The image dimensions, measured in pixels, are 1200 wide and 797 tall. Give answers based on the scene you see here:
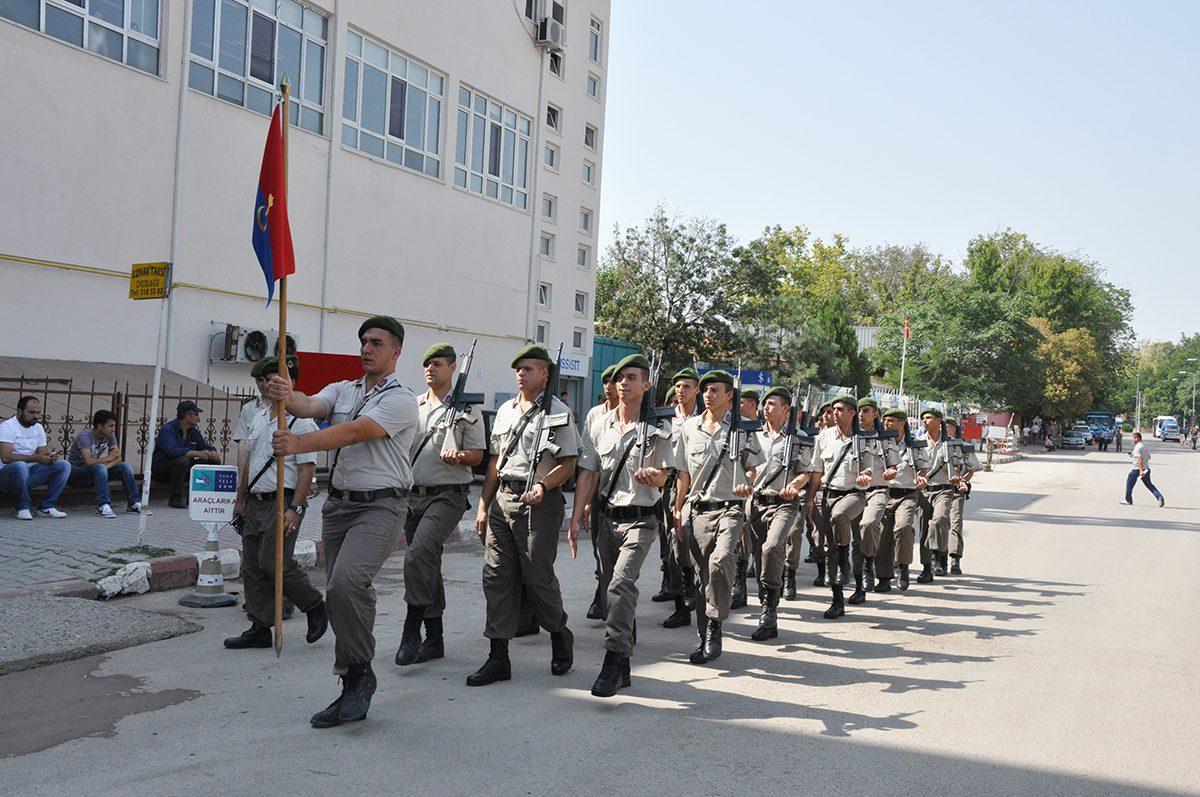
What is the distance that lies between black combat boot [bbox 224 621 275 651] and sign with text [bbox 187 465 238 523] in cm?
156

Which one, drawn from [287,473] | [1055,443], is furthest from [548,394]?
[1055,443]

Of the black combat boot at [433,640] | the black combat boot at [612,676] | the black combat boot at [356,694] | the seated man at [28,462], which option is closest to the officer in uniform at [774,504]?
the black combat boot at [612,676]

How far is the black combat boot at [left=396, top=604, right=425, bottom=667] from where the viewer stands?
20.9 feet

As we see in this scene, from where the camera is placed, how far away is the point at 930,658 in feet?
24.1

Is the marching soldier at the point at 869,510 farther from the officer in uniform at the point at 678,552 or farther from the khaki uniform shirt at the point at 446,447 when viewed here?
the khaki uniform shirt at the point at 446,447

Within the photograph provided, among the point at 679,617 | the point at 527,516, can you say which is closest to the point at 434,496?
the point at 527,516

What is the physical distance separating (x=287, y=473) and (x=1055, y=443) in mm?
70275

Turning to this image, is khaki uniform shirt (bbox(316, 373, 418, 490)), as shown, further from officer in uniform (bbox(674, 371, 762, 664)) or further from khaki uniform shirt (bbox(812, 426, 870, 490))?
khaki uniform shirt (bbox(812, 426, 870, 490))

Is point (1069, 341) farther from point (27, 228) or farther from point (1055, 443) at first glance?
point (27, 228)

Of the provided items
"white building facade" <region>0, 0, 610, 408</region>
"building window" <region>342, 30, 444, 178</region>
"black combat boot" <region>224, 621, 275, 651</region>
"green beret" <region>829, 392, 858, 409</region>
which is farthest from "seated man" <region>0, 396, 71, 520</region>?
"building window" <region>342, 30, 444, 178</region>

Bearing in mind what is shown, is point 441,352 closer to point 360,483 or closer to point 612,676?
point 360,483

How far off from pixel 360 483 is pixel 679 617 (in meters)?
3.71

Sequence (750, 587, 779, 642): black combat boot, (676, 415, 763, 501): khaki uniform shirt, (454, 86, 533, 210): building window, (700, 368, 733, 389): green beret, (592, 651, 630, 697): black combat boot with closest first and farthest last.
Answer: (592, 651, 630, 697): black combat boot → (676, 415, 763, 501): khaki uniform shirt → (700, 368, 733, 389): green beret → (750, 587, 779, 642): black combat boot → (454, 86, 533, 210): building window

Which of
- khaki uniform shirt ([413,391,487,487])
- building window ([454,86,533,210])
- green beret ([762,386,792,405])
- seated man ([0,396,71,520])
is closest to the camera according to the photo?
khaki uniform shirt ([413,391,487,487])
